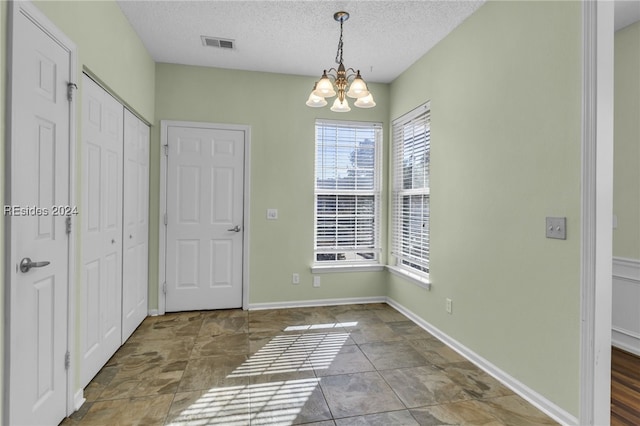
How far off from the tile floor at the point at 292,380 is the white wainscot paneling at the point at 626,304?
147 cm

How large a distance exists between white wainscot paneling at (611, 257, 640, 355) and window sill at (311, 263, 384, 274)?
2.24 metres

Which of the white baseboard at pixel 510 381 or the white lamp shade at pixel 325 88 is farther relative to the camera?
the white lamp shade at pixel 325 88

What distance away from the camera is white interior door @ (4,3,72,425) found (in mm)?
1485

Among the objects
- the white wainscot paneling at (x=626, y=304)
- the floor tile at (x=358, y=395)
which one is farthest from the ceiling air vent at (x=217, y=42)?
the white wainscot paneling at (x=626, y=304)

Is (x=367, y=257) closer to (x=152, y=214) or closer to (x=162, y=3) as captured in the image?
(x=152, y=214)

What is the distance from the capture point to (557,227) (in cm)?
195

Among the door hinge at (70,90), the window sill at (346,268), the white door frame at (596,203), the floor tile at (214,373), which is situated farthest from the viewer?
the window sill at (346,268)

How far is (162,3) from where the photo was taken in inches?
103

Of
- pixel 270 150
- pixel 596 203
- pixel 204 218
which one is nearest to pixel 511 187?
pixel 596 203

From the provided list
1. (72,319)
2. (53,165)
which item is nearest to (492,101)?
(53,165)

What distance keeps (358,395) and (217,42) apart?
127 inches

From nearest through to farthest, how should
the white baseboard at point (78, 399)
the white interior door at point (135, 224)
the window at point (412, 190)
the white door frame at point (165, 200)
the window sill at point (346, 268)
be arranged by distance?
the white baseboard at point (78, 399) < the white interior door at point (135, 224) < the window at point (412, 190) < the white door frame at point (165, 200) < the window sill at point (346, 268)

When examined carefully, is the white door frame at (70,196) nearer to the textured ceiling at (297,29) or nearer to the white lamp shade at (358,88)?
the textured ceiling at (297,29)

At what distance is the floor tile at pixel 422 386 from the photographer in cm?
213
